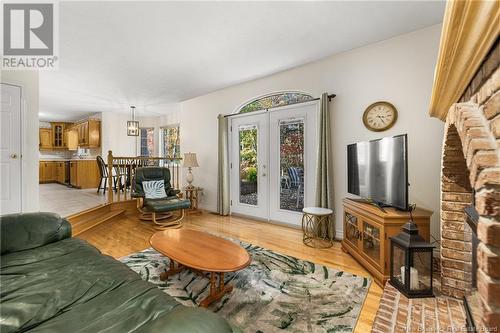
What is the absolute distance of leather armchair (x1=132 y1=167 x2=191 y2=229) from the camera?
12.8 ft

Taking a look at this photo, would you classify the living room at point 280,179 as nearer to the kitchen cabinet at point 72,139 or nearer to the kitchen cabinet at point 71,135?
the kitchen cabinet at point 71,135

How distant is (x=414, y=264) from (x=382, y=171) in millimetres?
883

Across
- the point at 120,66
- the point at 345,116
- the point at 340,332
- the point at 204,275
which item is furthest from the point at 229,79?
the point at 340,332

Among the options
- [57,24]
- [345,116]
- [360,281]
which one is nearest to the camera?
[360,281]

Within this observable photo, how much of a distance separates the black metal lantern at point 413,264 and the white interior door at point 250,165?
255cm

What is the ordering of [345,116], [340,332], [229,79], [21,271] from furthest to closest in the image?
[229,79], [345,116], [340,332], [21,271]

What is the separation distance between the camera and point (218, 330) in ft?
2.69

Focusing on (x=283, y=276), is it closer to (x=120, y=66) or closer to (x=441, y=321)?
(x=441, y=321)

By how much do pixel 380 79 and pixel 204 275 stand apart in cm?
317

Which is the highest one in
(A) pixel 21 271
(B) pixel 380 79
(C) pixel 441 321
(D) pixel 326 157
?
(B) pixel 380 79

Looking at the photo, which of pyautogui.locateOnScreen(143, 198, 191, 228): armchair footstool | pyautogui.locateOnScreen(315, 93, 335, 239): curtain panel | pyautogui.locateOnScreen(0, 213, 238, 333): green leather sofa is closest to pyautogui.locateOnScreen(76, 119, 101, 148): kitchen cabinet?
pyautogui.locateOnScreen(143, 198, 191, 228): armchair footstool

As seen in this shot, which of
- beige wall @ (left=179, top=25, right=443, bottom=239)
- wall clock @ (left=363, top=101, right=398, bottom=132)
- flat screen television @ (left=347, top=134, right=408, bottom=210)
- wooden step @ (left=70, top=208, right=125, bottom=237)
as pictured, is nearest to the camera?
flat screen television @ (left=347, top=134, right=408, bottom=210)

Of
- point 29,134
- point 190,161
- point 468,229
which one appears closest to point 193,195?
point 190,161

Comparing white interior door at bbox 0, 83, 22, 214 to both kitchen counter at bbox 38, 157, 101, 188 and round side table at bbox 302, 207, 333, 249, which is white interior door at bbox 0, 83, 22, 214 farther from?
round side table at bbox 302, 207, 333, 249
